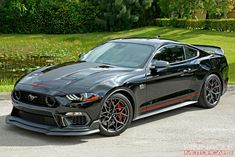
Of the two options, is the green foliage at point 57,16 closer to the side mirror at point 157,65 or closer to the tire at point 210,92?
the tire at point 210,92

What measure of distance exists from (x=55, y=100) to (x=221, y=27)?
77.6 ft

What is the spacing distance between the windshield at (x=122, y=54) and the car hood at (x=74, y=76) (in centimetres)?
27

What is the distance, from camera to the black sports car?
5527 mm

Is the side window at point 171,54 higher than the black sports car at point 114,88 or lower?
higher

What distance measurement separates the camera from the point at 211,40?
2323cm

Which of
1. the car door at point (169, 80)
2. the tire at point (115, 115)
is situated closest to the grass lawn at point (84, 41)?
the car door at point (169, 80)

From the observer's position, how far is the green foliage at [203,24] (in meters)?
27.0

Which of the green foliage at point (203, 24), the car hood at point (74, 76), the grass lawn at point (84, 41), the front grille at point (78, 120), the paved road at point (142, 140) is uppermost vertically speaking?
the car hood at point (74, 76)

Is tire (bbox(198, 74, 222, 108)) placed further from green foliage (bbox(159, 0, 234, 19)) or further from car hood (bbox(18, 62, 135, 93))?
green foliage (bbox(159, 0, 234, 19))

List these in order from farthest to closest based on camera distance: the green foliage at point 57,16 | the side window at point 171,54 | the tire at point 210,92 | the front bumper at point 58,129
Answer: the green foliage at point 57,16 → the tire at point 210,92 → the side window at point 171,54 → the front bumper at point 58,129

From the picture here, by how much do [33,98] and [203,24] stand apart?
24.5 meters

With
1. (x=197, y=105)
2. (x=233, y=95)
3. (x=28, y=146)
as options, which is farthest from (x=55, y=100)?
(x=233, y=95)

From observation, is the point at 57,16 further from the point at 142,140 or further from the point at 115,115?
the point at 142,140

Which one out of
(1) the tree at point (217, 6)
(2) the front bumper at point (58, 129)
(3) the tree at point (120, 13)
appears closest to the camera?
(2) the front bumper at point (58, 129)
